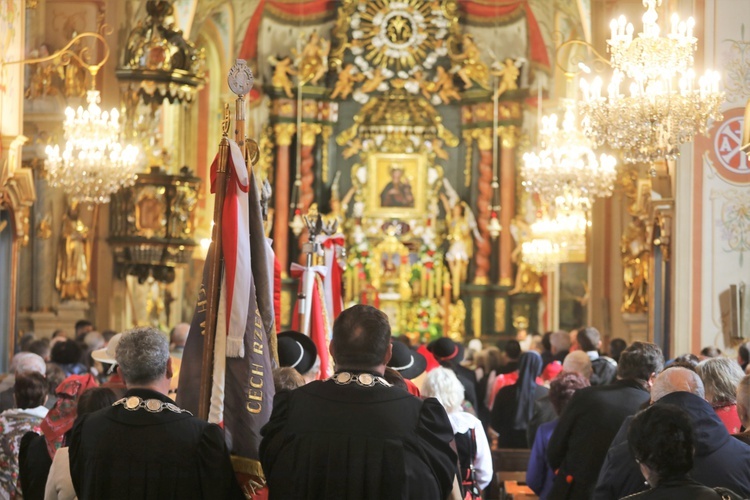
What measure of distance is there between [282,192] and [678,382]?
2478 cm

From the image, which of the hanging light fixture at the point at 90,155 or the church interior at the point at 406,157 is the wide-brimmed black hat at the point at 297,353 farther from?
the hanging light fixture at the point at 90,155

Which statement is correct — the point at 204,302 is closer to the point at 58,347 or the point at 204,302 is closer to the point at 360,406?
the point at 360,406

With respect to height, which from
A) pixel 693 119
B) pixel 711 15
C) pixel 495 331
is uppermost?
pixel 711 15

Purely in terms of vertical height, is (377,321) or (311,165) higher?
(311,165)

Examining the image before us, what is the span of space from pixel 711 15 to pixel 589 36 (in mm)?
9236

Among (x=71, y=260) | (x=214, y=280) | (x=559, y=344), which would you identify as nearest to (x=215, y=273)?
(x=214, y=280)

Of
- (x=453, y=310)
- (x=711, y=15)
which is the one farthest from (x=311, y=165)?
(x=711, y=15)

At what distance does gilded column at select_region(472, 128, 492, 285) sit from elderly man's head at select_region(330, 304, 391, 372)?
25488 millimetres

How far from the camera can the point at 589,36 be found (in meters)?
23.4

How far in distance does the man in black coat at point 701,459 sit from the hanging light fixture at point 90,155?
12.5m

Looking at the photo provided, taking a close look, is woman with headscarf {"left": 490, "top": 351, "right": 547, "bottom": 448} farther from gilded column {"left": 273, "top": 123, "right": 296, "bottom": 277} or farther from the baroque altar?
gilded column {"left": 273, "top": 123, "right": 296, "bottom": 277}

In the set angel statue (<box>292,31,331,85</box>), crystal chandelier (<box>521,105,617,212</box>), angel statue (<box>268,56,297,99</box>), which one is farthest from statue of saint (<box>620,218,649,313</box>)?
angel statue (<box>268,56,297,99</box>)

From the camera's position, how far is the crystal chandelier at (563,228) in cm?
2286

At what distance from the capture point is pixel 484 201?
101ft
